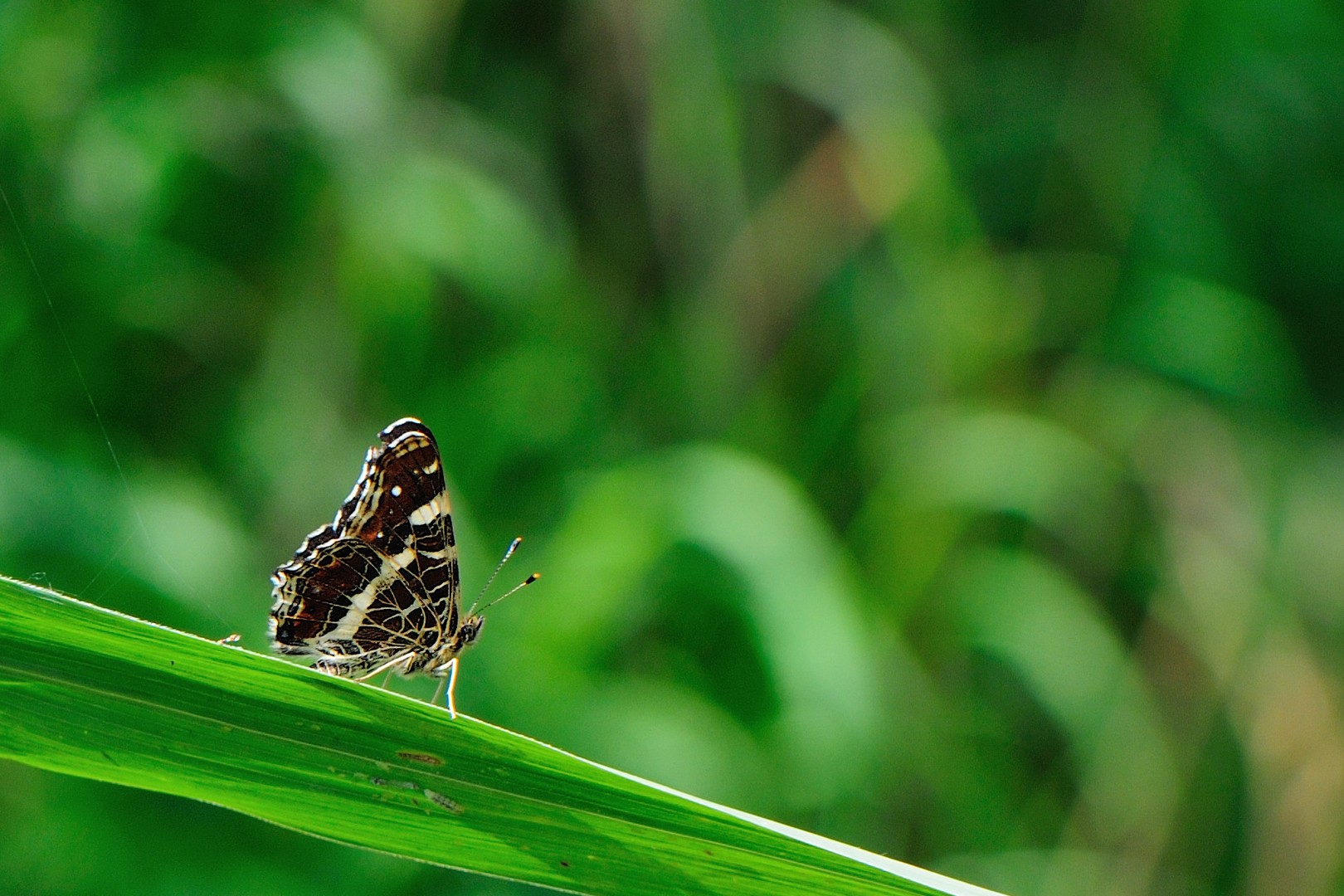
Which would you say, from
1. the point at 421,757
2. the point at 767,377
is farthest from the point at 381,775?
the point at 767,377

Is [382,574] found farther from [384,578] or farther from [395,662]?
[395,662]

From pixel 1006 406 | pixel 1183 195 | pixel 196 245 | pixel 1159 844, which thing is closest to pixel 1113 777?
pixel 1159 844

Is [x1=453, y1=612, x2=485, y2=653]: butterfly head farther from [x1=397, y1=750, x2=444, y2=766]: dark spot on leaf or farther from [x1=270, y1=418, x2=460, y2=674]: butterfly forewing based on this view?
[x1=397, y1=750, x2=444, y2=766]: dark spot on leaf

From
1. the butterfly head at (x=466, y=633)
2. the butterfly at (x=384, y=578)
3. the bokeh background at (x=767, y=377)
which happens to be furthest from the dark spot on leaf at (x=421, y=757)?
the bokeh background at (x=767, y=377)

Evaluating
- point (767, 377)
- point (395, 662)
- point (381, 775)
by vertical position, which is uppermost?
point (767, 377)

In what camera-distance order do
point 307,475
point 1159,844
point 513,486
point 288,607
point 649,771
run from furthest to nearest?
point 513,486, point 1159,844, point 307,475, point 649,771, point 288,607

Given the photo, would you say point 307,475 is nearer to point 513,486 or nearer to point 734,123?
point 513,486

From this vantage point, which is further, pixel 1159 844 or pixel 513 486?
pixel 513 486

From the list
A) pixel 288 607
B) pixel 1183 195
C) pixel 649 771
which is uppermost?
pixel 1183 195
